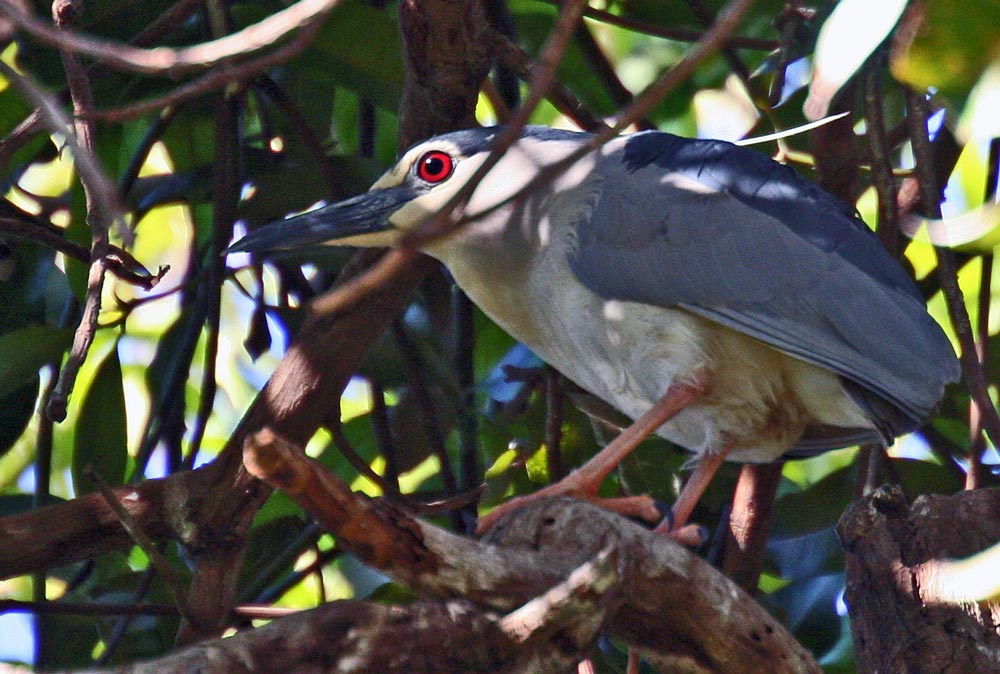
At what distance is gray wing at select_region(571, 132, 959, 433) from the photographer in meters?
2.75

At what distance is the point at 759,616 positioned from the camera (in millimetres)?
2115

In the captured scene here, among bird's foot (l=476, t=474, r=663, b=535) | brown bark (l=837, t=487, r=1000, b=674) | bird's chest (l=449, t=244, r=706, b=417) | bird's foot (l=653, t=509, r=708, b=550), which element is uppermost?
bird's chest (l=449, t=244, r=706, b=417)

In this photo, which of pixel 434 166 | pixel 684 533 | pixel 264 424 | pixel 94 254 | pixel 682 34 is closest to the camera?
pixel 94 254

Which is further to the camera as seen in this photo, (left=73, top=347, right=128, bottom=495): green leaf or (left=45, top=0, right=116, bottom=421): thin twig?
(left=73, top=347, right=128, bottom=495): green leaf

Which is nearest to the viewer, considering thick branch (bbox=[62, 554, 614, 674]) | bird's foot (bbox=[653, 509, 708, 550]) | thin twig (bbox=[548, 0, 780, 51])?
thick branch (bbox=[62, 554, 614, 674])

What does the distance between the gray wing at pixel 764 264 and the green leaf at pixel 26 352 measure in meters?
1.15

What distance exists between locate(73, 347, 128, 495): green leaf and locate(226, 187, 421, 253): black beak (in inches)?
21.1

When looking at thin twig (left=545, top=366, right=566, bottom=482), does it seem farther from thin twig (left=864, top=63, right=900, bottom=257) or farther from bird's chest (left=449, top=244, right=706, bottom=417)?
thin twig (left=864, top=63, right=900, bottom=257)

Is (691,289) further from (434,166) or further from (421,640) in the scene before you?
(421,640)

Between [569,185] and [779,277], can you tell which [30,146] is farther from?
[779,277]

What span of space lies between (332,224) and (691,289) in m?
0.80

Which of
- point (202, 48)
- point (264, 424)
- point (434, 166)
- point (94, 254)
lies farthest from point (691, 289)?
point (202, 48)

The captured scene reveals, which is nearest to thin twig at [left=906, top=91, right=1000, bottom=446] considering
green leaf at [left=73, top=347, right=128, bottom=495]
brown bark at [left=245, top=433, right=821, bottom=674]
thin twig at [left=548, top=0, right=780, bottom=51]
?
thin twig at [left=548, top=0, right=780, bottom=51]

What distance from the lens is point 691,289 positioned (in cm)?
286
